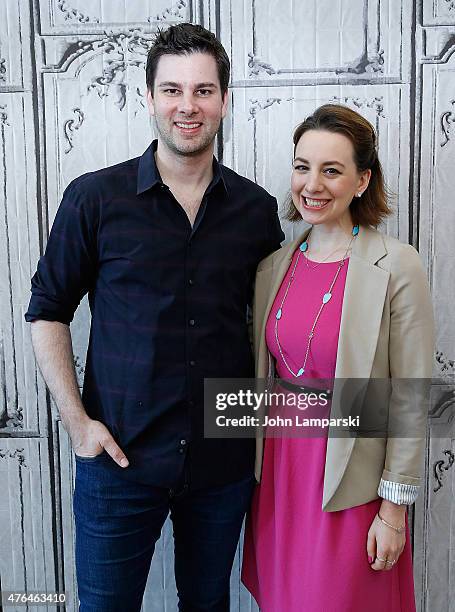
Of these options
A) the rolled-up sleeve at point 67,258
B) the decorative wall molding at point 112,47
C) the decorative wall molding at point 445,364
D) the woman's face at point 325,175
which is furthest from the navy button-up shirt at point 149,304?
the decorative wall molding at point 445,364

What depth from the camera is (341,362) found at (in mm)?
1336

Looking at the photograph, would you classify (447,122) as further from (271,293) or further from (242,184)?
(271,293)

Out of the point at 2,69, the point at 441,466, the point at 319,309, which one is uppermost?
the point at 2,69

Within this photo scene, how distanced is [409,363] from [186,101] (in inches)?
29.7

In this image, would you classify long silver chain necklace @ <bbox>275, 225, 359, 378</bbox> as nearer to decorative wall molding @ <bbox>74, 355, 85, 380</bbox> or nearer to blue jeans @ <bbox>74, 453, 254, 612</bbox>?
blue jeans @ <bbox>74, 453, 254, 612</bbox>

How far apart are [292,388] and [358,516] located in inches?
12.5

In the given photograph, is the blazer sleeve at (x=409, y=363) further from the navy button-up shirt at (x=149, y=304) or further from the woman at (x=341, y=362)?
the navy button-up shirt at (x=149, y=304)

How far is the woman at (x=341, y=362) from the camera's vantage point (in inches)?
52.6

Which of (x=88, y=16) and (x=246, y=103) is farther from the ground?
(x=88, y=16)

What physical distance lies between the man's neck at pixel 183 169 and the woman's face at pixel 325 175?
22 cm

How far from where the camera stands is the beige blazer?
1.32 m

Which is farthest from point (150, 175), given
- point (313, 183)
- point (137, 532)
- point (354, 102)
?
point (137, 532)

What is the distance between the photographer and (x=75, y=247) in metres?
1.41

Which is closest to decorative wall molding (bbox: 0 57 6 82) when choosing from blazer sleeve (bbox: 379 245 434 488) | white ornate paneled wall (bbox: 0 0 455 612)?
white ornate paneled wall (bbox: 0 0 455 612)
